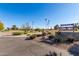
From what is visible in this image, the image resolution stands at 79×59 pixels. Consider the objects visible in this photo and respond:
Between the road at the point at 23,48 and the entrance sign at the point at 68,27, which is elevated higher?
the entrance sign at the point at 68,27

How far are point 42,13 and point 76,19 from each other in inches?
27.4

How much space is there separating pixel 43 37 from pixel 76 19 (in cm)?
77

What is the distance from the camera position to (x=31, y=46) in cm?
3925

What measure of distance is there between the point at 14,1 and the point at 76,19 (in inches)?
51.1

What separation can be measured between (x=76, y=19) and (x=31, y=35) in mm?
963

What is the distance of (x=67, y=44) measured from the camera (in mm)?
39219

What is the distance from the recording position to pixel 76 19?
39125 millimetres

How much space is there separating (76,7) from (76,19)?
0.79 ft

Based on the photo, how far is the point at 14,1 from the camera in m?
39.1

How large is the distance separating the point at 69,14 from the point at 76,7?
201mm

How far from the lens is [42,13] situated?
128ft

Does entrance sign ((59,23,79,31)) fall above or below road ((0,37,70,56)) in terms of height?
above

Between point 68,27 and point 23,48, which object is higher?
point 68,27

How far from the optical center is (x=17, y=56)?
128 ft
